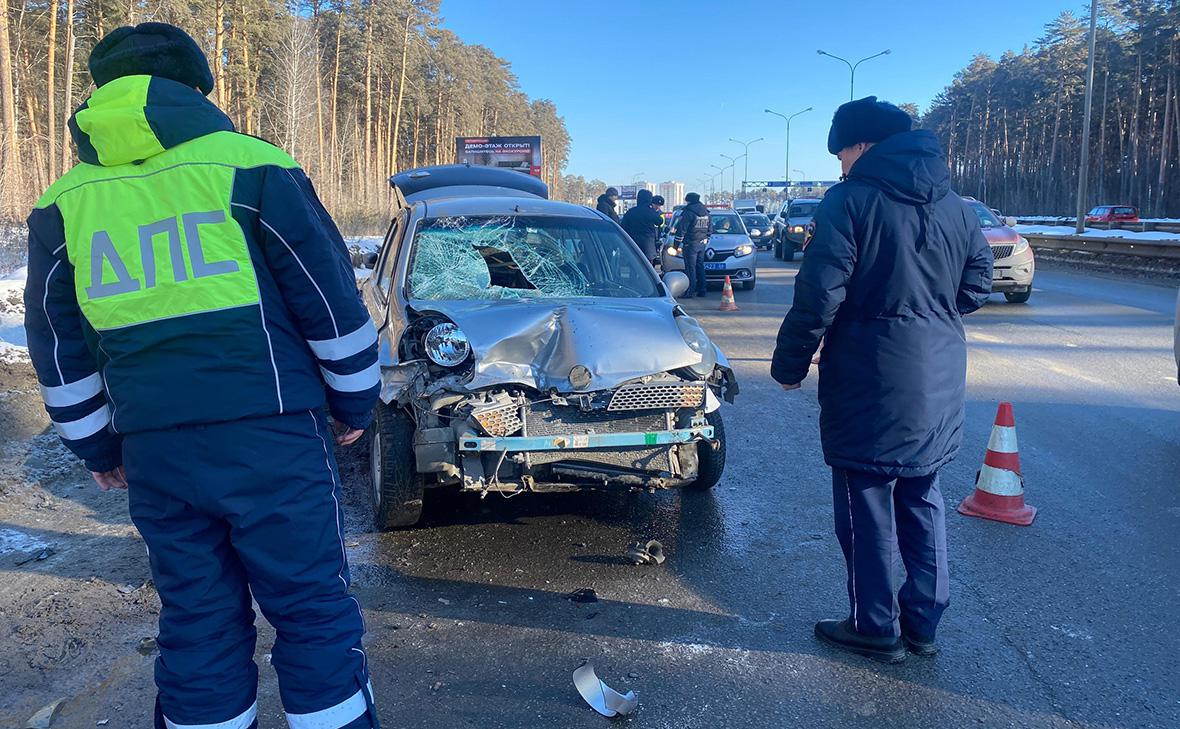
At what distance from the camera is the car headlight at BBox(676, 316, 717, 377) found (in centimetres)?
436

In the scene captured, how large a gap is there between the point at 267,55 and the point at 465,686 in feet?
147

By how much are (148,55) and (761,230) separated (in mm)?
30280

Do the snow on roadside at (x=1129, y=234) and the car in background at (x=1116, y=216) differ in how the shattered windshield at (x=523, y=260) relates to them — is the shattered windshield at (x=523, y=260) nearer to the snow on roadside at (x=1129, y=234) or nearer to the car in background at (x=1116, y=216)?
the snow on roadside at (x=1129, y=234)

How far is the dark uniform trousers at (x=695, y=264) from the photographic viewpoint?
15578 mm

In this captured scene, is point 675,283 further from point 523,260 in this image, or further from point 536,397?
point 536,397

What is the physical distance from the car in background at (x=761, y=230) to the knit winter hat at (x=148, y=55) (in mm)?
29454

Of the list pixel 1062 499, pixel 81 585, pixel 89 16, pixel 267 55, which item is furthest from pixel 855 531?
pixel 267 55

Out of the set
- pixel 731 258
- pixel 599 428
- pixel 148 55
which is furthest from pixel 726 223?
pixel 148 55

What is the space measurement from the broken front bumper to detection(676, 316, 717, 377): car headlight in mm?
306

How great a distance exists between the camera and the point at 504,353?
4172 millimetres

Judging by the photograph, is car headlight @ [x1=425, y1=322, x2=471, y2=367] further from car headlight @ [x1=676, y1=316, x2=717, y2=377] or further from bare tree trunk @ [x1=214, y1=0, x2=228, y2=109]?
bare tree trunk @ [x1=214, y1=0, x2=228, y2=109]

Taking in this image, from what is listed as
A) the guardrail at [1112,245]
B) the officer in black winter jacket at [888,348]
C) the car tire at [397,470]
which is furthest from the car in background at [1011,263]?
the car tire at [397,470]

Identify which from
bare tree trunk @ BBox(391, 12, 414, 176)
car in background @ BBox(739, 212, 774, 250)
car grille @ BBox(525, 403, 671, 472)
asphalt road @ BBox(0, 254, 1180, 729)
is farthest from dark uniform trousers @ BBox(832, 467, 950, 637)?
bare tree trunk @ BBox(391, 12, 414, 176)

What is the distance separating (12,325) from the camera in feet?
30.1
